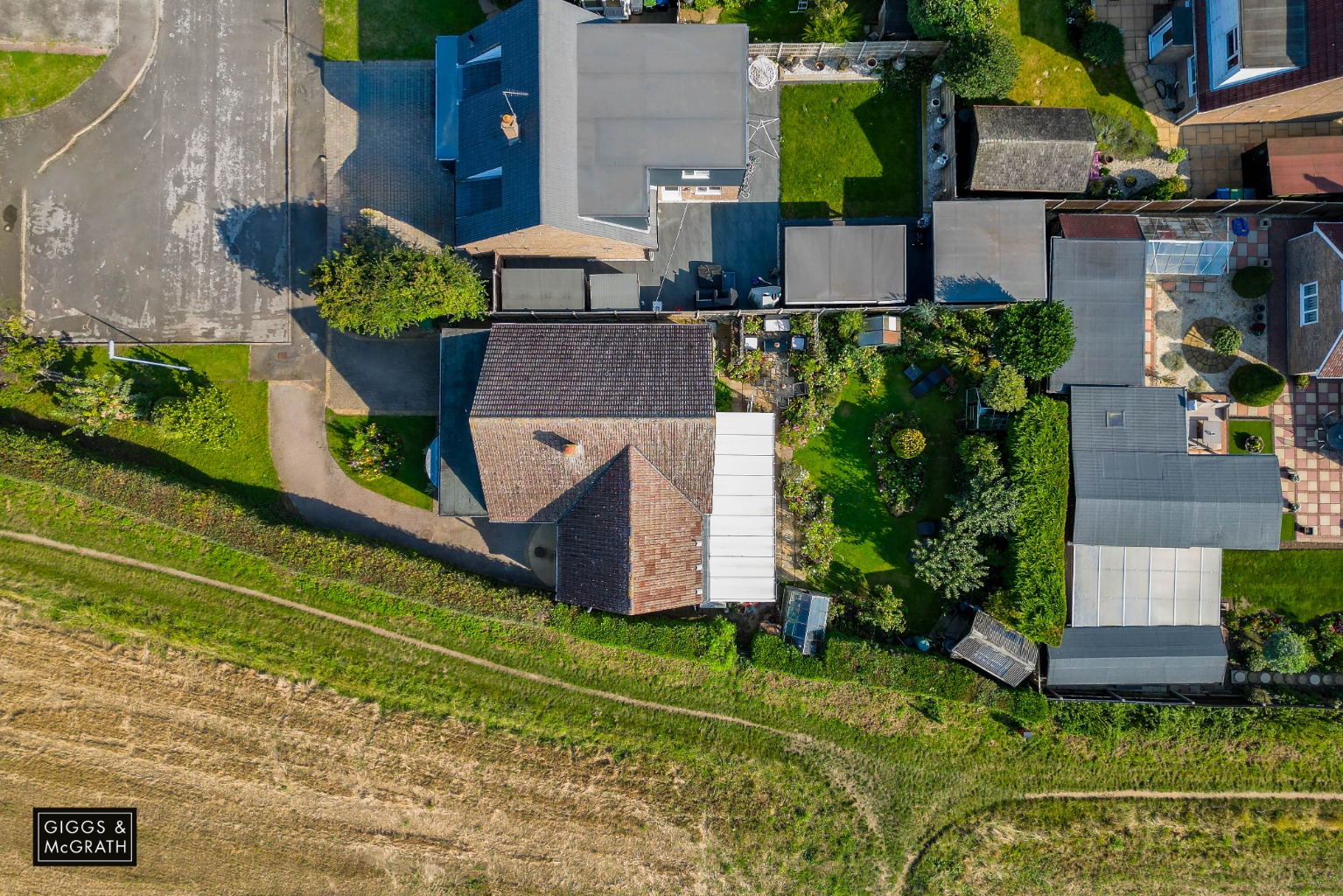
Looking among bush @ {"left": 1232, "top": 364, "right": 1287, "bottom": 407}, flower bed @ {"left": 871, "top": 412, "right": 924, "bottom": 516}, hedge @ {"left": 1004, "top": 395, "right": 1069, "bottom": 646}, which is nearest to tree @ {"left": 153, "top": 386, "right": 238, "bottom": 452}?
flower bed @ {"left": 871, "top": 412, "right": 924, "bottom": 516}

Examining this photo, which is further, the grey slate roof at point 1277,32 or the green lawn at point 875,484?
the green lawn at point 875,484

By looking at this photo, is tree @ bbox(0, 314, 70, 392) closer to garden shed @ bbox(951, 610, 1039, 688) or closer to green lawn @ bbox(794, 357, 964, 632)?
green lawn @ bbox(794, 357, 964, 632)

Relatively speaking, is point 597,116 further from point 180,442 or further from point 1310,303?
point 1310,303

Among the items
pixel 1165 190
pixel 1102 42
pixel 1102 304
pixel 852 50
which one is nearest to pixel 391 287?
pixel 852 50

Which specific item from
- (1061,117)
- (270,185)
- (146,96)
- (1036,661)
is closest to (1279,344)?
(1061,117)

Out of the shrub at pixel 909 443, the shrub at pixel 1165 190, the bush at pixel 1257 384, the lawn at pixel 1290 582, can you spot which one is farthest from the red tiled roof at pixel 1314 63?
the lawn at pixel 1290 582

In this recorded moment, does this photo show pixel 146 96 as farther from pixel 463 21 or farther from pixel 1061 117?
pixel 1061 117

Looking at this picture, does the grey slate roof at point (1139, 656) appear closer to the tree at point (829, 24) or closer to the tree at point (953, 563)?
the tree at point (953, 563)
